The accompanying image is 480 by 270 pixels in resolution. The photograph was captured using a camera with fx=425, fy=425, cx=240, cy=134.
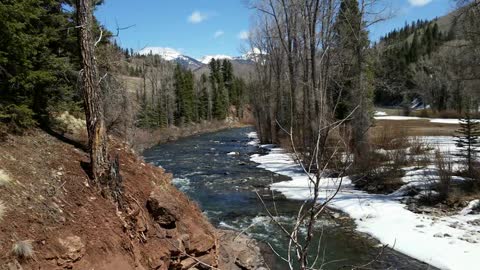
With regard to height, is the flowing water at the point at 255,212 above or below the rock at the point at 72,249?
below

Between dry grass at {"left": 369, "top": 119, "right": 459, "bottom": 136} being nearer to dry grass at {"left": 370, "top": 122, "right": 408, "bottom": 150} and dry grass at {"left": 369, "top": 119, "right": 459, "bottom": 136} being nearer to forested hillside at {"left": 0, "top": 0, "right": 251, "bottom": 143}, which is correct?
dry grass at {"left": 370, "top": 122, "right": 408, "bottom": 150}

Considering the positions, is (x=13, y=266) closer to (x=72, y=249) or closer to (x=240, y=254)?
(x=72, y=249)

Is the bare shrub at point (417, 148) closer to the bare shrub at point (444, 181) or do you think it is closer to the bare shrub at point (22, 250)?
the bare shrub at point (444, 181)

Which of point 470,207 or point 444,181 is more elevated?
point 444,181

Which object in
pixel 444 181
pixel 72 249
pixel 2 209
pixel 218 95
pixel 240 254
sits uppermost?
pixel 218 95

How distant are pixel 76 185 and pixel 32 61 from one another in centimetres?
370

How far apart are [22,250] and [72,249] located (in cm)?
76

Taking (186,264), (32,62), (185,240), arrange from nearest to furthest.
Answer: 1. (186,264)
2. (185,240)
3. (32,62)

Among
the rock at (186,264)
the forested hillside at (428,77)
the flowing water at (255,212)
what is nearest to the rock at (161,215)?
the rock at (186,264)

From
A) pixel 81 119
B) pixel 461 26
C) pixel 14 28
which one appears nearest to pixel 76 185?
pixel 14 28

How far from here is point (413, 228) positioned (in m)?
12.7

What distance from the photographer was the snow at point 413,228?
412 inches

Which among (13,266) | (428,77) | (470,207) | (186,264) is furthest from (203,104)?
(13,266)

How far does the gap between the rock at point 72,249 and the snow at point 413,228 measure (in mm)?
4266
